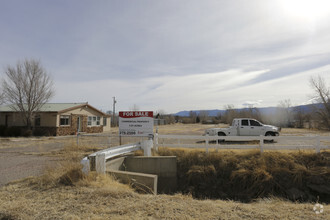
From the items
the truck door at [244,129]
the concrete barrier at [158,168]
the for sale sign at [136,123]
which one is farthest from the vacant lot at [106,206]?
the truck door at [244,129]

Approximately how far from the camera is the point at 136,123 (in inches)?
430

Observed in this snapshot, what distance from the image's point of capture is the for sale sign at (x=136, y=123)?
35.6 feet

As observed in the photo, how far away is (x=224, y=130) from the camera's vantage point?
51.0ft

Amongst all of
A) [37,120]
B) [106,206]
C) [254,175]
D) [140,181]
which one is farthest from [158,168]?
[37,120]

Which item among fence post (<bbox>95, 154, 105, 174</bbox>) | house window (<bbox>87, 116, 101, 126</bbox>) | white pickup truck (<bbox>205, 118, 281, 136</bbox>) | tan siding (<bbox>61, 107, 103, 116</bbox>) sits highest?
tan siding (<bbox>61, 107, 103, 116</bbox>)

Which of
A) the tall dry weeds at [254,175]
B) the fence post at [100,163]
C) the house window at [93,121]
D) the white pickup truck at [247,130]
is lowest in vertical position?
the tall dry weeds at [254,175]

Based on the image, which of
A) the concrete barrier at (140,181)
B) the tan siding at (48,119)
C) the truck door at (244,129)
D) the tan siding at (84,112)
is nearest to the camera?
the concrete barrier at (140,181)

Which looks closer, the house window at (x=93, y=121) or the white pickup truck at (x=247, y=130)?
the white pickup truck at (x=247, y=130)

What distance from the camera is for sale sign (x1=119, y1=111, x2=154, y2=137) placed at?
35.6ft

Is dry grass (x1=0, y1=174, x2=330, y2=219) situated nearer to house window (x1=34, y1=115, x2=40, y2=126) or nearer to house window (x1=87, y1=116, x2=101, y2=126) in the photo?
house window (x1=34, y1=115, x2=40, y2=126)

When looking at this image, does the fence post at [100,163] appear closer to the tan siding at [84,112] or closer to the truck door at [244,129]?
the truck door at [244,129]

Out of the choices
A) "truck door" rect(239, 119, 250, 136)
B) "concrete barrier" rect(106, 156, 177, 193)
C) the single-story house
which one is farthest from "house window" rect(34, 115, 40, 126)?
"truck door" rect(239, 119, 250, 136)

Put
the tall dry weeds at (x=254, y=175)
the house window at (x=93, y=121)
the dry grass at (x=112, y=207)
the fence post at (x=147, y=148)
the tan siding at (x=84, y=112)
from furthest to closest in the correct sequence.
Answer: the house window at (x=93, y=121) < the tan siding at (x=84, y=112) < the fence post at (x=147, y=148) < the tall dry weeds at (x=254, y=175) < the dry grass at (x=112, y=207)

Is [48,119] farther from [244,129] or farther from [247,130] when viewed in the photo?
[247,130]
